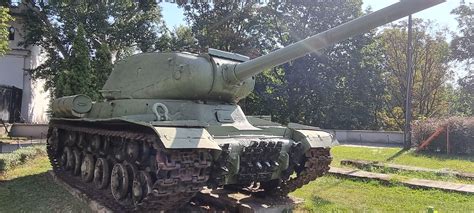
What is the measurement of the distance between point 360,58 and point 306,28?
408 cm

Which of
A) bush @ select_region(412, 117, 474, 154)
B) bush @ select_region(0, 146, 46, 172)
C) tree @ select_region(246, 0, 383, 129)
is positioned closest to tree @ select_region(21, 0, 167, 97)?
tree @ select_region(246, 0, 383, 129)

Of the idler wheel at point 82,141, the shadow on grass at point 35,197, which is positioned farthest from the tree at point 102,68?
the idler wheel at point 82,141

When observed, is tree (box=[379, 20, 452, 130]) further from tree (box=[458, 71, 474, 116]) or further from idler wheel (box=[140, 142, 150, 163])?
idler wheel (box=[140, 142, 150, 163])

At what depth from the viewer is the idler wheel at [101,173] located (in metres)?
7.72

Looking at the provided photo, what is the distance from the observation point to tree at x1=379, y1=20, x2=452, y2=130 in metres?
33.3

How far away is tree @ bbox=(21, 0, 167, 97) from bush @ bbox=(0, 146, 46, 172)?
44.7ft

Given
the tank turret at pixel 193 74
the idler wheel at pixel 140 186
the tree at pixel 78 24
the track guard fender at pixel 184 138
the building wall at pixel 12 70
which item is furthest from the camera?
the building wall at pixel 12 70

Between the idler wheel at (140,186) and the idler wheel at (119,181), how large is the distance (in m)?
0.45

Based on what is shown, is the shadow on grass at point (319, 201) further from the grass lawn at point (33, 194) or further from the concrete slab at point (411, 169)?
the concrete slab at point (411, 169)

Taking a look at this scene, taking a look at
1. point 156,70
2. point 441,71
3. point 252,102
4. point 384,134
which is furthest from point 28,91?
point 441,71

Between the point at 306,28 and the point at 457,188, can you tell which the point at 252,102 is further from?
the point at 457,188

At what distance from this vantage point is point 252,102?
29328mm

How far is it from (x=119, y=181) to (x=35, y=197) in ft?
7.23

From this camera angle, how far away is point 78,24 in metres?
26.4
